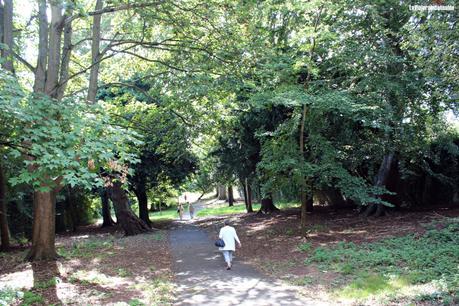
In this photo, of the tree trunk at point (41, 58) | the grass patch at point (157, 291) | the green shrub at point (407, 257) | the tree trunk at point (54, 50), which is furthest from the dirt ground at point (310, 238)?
the tree trunk at point (41, 58)

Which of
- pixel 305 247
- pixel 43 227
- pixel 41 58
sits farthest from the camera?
pixel 305 247

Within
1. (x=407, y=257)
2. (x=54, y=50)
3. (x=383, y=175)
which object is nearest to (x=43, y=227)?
(x=54, y=50)

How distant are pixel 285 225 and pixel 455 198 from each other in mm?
8341

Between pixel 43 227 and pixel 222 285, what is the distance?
5.94 meters

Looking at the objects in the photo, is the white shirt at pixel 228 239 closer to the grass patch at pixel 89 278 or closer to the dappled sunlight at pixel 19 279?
the grass patch at pixel 89 278

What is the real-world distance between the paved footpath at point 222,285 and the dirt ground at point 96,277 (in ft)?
1.29

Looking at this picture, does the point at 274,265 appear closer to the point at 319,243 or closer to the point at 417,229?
the point at 319,243

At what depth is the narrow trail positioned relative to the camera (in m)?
7.36

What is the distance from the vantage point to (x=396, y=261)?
8.93m

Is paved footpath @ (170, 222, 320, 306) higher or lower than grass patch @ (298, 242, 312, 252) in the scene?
lower

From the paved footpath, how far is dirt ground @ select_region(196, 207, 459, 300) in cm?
46

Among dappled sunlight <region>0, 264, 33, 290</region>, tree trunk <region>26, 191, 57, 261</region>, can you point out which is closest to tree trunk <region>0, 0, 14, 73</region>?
tree trunk <region>26, 191, 57, 261</region>

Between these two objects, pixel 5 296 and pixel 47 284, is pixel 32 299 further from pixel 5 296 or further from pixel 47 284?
pixel 5 296

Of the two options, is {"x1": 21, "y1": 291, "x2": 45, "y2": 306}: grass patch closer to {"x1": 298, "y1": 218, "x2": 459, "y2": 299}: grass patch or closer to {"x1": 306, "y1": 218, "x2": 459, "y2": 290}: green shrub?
{"x1": 298, "y1": 218, "x2": 459, "y2": 299}: grass patch
